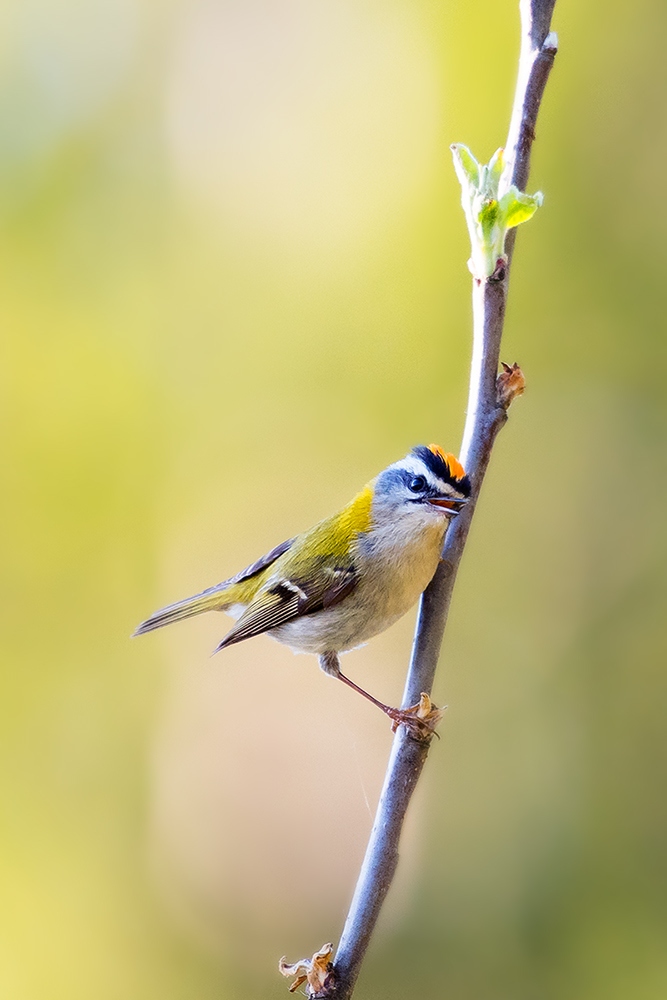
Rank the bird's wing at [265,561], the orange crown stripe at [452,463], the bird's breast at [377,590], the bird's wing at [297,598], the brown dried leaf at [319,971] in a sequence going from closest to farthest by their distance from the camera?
the brown dried leaf at [319,971], the orange crown stripe at [452,463], the bird's breast at [377,590], the bird's wing at [297,598], the bird's wing at [265,561]

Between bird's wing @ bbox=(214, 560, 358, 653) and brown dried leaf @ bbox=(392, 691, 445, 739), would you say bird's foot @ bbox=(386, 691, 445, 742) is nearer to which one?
brown dried leaf @ bbox=(392, 691, 445, 739)

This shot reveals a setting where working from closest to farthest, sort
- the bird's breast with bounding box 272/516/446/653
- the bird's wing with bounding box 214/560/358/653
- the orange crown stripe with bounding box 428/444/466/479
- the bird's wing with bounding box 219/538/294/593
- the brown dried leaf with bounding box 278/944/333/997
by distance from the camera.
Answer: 1. the brown dried leaf with bounding box 278/944/333/997
2. the orange crown stripe with bounding box 428/444/466/479
3. the bird's breast with bounding box 272/516/446/653
4. the bird's wing with bounding box 214/560/358/653
5. the bird's wing with bounding box 219/538/294/593

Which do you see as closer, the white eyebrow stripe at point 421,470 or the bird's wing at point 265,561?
the white eyebrow stripe at point 421,470

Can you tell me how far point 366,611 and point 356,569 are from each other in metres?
0.06

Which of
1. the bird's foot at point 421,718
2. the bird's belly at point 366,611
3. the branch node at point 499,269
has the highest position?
the branch node at point 499,269

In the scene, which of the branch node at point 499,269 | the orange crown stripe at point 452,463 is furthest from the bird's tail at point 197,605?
the branch node at point 499,269

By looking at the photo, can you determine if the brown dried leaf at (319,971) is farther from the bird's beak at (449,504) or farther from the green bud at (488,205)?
the green bud at (488,205)

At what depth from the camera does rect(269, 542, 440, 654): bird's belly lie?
1058 mm

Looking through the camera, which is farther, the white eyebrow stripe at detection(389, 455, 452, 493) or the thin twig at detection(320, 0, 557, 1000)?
the white eyebrow stripe at detection(389, 455, 452, 493)

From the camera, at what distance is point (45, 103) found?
2.40 metres

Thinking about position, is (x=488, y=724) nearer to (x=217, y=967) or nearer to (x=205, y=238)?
(x=217, y=967)

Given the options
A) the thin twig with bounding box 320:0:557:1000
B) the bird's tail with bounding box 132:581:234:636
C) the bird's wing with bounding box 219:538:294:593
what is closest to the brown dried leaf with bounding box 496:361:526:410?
the thin twig with bounding box 320:0:557:1000

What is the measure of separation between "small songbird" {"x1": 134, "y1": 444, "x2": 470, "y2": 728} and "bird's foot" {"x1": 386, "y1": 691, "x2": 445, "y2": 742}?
8.9 inches

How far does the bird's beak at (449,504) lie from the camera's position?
0.93 m
